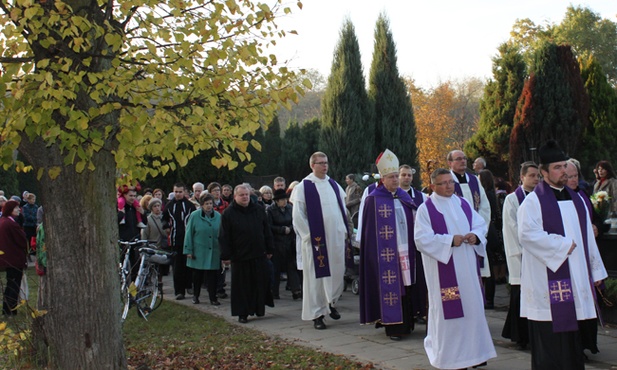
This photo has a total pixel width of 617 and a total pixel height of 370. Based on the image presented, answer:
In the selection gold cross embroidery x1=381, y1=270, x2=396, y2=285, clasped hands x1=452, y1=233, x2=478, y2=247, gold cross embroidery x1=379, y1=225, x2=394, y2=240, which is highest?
gold cross embroidery x1=379, y1=225, x2=394, y2=240

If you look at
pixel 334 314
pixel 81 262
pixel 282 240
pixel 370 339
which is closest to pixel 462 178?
pixel 334 314

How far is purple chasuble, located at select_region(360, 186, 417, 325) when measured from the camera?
8.68 metres

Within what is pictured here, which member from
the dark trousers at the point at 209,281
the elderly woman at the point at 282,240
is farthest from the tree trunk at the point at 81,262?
the elderly woman at the point at 282,240

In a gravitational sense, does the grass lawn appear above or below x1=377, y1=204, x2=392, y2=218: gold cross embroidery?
below

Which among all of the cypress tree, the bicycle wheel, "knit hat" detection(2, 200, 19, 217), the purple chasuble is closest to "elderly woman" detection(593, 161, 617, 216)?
the purple chasuble

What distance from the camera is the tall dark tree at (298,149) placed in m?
34.3

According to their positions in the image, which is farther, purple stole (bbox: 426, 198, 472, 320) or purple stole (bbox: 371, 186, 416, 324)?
purple stole (bbox: 371, 186, 416, 324)

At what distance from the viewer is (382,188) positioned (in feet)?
29.6

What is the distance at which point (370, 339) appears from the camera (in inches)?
339

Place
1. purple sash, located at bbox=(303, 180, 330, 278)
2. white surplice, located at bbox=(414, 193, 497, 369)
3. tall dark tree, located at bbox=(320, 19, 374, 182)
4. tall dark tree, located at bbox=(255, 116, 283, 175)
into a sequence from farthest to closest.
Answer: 1. tall dark tree, located at bbox=(255, 116, 283, 175)
2. tall dark tree, located at bbox=(320, 19, 374, 182)
3. purple sash, located at bbox=(303, 180, 330, 278)
4. white surplice, located at bbox=(414, 193, 497, 369)

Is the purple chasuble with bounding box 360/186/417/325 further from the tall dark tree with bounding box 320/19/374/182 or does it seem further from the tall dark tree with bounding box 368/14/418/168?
the tall dark tree with bounding box 368/14/418/168

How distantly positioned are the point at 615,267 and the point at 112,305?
267 inches

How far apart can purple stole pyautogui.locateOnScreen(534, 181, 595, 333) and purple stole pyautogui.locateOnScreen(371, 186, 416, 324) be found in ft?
8.82

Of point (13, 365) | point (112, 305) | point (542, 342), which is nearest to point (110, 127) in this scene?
point (112, 305)
